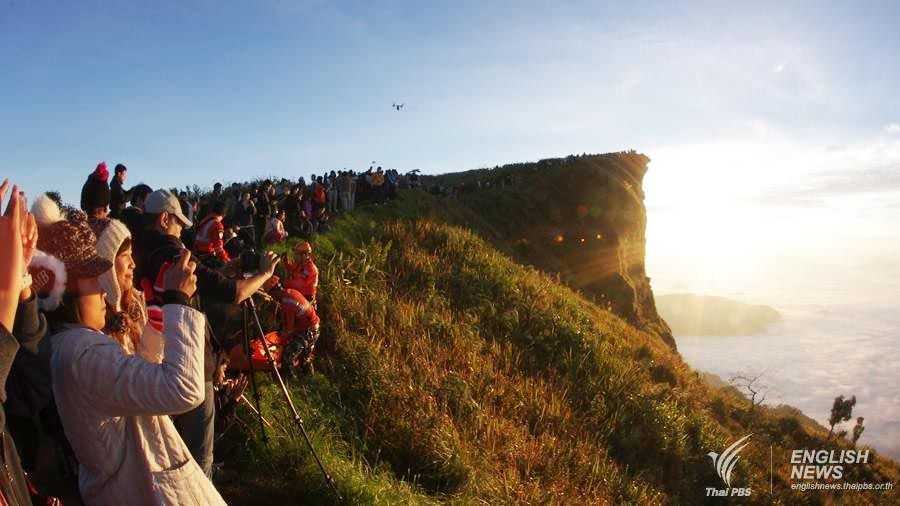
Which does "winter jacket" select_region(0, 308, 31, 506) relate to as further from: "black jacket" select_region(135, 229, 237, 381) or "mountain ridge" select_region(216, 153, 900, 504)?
"mountain ridge" select_region(216, 153, 900, 504)

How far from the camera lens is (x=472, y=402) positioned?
7.54 m

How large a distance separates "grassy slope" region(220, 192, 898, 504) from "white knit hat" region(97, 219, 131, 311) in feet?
9.99

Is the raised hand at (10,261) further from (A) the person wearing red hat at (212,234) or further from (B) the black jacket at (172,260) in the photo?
(A) the person wearing red hat at (212,234)

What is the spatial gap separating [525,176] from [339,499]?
33527 millimetres

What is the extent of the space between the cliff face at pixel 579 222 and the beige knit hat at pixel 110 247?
24289 mm

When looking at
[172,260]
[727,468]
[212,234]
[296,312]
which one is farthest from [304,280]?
[727,468]

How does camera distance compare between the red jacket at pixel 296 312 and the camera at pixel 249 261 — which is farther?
the red jacket at pixel 296 312

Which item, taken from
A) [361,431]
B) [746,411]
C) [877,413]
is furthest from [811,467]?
[877,413]

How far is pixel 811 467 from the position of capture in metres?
12.3

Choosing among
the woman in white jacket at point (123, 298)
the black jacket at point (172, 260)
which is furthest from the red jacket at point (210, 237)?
the woman in white jacket at point (123, 298)

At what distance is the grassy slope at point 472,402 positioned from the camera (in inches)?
224

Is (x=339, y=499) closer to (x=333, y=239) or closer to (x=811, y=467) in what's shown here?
(x=333, y=239)

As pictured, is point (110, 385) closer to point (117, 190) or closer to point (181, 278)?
point (181, 278)

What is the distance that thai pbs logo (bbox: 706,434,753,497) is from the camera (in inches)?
361
